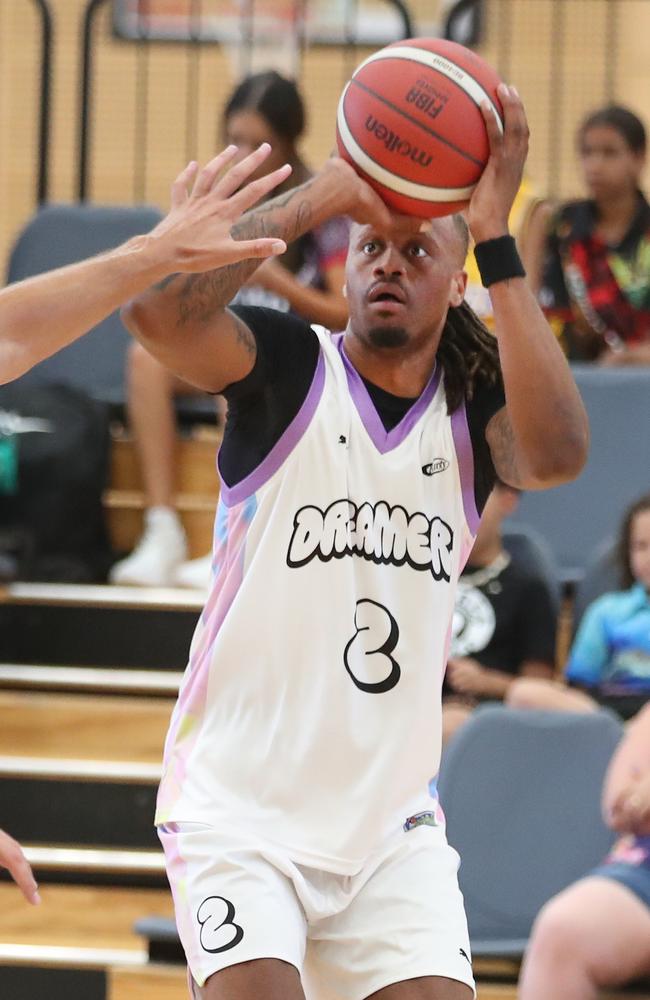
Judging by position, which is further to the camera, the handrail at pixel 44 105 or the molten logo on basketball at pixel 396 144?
the handrail at pixel 44 105

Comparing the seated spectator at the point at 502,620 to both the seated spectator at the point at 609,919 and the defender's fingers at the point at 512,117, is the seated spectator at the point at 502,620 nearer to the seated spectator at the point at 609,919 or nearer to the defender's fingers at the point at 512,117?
the seated spectator at the point at 609,919

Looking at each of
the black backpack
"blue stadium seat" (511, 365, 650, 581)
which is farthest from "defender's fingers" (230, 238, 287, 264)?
"blue stadium seat" (511, 365, 650, 581)

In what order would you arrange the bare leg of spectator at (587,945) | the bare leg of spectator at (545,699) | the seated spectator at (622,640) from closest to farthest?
the bare leg of spectator at (587,945) < the bare leg of spectator at (545,699) < the seated spectator at (622,640)

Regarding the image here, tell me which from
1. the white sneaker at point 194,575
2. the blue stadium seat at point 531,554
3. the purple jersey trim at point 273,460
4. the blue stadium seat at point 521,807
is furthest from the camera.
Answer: the white sneaker at point 194,575

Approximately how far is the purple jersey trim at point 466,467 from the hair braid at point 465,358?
0.05 m

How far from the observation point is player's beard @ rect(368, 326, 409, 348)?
9.23 ft

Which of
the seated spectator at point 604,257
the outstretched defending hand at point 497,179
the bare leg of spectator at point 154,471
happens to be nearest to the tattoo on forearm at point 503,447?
the outstretched defending hand at point 497,179

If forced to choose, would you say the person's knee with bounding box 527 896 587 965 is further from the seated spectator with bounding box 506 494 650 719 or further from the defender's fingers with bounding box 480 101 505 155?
the defender's fingers with bounding box 480 101 505 155

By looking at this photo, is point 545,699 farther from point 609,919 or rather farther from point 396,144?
point 396,144

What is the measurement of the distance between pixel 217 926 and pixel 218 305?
921 mm

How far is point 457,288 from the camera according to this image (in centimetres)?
293

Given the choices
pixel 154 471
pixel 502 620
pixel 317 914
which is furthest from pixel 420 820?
pixel 154 471

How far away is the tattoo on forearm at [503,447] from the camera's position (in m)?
2.81

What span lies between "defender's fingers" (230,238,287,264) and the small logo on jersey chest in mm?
435
